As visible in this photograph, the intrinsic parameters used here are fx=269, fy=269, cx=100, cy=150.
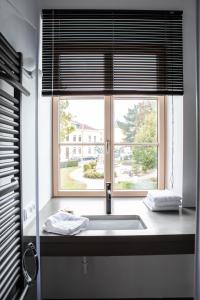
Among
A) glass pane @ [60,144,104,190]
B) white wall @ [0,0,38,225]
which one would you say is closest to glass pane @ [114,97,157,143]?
glass pane @ [60,144,104,190]

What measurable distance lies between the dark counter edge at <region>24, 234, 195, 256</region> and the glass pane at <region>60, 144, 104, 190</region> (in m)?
1.09

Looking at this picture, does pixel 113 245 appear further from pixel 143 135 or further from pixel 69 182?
pixel 143 135

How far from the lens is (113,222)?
2.14m

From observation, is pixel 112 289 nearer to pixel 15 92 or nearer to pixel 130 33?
pixel 15 92

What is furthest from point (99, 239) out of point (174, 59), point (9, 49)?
point (174, 59)

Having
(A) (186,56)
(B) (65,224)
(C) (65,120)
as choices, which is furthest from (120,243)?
(A) (186,56)

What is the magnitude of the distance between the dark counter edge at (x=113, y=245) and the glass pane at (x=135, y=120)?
4.08 ft

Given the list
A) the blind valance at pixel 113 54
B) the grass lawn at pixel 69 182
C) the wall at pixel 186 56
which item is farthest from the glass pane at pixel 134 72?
the grass lawn at pixel 69 182

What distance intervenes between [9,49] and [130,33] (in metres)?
1.35

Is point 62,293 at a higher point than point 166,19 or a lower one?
lower

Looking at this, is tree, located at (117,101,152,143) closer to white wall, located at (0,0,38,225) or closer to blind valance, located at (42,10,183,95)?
blind valance, located at (42,10,183,95)

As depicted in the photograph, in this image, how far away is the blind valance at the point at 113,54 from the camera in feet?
7.66

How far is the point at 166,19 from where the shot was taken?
2.35 metres

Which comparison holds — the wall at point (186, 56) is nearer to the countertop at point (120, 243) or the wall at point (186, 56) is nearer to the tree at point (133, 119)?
the tree at point (133, 119)
